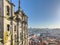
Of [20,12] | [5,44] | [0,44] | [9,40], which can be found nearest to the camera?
[0,44]

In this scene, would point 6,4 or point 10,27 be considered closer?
point 6,4

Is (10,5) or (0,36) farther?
(10,5)

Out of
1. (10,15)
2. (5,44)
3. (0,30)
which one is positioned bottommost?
(5,44)

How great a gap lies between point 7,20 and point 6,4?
184 cm

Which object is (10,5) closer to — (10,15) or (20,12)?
(10,15)

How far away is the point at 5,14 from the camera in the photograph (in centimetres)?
1900

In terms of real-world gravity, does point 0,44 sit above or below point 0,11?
below

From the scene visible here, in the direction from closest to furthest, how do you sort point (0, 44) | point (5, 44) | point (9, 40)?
point (0, 44)
point (5, 44)
point (9, 40)

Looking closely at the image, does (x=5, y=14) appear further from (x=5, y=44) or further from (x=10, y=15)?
(x=5, y=44)

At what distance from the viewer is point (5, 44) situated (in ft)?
62.2

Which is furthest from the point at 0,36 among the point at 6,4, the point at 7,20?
the point at 6,4

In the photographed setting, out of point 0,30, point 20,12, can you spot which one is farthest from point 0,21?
point 20,12

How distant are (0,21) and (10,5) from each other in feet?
10.3

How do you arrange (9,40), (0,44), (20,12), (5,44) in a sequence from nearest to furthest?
(0,44) → (5,44) → (9,40) → (20,12)
